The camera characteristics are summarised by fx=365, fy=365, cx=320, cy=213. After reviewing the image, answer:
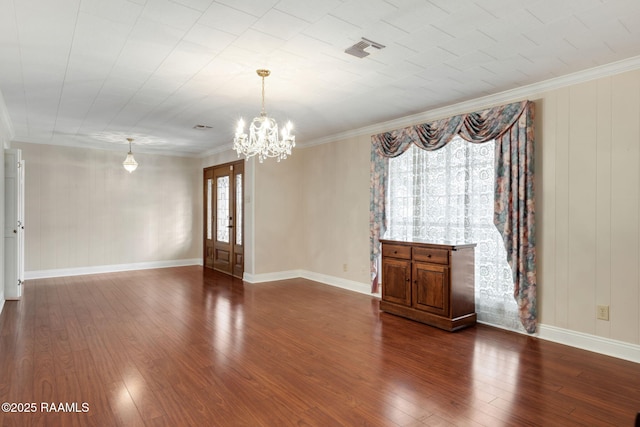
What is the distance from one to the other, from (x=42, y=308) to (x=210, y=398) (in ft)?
12.3

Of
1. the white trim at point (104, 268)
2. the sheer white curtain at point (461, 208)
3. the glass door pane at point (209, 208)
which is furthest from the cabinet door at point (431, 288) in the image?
the white trim at point (104, 268)

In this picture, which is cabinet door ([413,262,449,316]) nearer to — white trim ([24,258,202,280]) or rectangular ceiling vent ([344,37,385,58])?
rectangular ceiling vent ([344,37,385,58])

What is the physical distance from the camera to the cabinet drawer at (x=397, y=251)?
4580 mm

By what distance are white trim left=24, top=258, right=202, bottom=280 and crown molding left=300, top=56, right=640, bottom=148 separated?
205 inches

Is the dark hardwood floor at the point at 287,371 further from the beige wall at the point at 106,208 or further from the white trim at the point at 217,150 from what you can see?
the white trim at the point at 217,150

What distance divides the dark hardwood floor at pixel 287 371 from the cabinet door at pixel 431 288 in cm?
25

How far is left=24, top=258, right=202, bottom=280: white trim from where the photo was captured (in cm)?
708

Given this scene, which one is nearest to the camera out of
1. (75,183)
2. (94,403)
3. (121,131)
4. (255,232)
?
(94,403)

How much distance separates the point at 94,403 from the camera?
98.7 inches

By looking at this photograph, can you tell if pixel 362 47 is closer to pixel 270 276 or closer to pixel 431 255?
pixel 431 255

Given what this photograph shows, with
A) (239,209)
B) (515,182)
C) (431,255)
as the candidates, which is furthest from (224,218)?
(515,182)

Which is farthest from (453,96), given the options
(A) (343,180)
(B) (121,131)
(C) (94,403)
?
(B) (121,131)

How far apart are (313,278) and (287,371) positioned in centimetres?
397

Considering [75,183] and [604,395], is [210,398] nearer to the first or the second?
[604,395]
